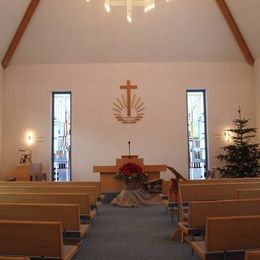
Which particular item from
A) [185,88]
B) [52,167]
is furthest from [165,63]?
[52,167]

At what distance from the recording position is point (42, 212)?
2775mm

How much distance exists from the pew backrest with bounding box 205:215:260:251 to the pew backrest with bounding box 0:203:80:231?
1.16m

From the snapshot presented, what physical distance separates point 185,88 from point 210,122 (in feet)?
3.95

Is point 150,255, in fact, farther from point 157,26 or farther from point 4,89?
point 4,89

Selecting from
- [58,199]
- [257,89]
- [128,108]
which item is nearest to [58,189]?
[58,199]

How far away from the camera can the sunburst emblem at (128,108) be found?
9.23 metres

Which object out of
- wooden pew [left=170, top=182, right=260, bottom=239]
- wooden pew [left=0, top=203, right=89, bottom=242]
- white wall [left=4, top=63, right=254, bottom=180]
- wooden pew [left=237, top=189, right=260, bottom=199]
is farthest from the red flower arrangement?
wooden pew [left=0, top=203, right=89, bottom=242]

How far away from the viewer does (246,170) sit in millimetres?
8117

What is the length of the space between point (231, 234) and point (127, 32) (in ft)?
23.9

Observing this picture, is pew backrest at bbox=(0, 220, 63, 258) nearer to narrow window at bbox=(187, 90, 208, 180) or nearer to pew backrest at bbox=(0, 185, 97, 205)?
pew backrest at bbox=(0, 185, 97, 205)

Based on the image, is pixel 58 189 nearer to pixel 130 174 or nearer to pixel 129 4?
pixel 130 174

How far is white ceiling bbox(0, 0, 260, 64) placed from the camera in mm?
8180

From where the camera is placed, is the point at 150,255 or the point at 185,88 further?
the point at 185,88

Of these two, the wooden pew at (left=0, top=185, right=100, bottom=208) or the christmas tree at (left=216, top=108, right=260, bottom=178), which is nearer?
the wooden pew at (left=0, top=185, right=100, bottom=208)
